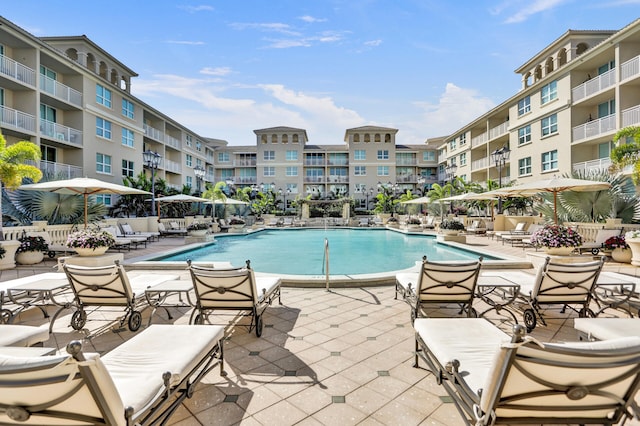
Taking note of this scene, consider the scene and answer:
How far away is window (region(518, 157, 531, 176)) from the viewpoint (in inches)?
1001

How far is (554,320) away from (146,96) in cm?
3398

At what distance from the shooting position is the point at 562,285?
437 cm

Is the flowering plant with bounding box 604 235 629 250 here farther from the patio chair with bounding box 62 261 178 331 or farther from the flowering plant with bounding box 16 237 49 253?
the flowering plant with bounding box 16 237 49 253

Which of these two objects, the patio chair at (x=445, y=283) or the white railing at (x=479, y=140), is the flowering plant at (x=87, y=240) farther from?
the white railing at (x=479, y=140)

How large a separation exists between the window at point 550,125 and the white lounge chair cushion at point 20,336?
28.2m

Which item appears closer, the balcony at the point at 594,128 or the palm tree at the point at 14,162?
the palm tree at the point at 14,162

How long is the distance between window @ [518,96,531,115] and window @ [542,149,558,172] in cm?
434

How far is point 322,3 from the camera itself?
10711 mm

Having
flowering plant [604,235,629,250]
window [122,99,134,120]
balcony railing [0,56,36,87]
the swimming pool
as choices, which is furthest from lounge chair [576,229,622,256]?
window [122,99,134,120]

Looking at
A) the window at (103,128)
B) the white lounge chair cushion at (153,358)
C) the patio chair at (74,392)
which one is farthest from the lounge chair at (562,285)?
the window at (103,128)

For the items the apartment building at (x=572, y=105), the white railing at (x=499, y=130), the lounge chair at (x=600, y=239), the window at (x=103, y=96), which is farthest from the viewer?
the white railing at (x=499, y=130)

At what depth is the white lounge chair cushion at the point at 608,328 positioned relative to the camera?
3128mm

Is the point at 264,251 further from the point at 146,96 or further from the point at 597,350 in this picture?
the point at 146,96

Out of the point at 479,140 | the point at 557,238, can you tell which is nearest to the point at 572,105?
the point at 479,140
